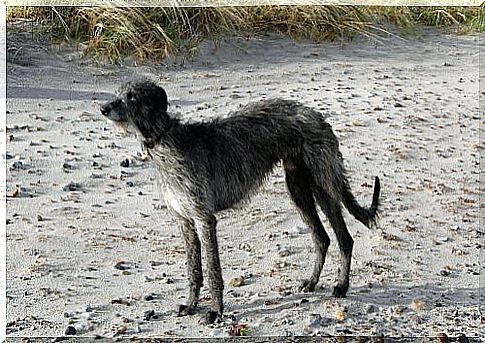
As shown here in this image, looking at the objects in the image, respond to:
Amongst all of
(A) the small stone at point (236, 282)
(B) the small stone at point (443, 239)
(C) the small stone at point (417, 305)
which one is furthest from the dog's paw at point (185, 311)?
(B) the small stone at point (443, 239)

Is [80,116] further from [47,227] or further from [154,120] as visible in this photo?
[154,120]

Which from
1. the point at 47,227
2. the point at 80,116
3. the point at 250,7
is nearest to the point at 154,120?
the point at 47,227

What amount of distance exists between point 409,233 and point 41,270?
2237 mm

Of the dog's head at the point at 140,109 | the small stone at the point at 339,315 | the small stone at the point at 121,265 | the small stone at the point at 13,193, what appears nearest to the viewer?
the dog's head at the point at 140,109

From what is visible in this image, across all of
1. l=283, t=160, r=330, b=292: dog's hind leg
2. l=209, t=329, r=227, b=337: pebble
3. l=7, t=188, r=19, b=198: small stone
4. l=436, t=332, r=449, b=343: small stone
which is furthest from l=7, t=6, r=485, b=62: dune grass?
l=436, t=332, r=449, b=343: small stone

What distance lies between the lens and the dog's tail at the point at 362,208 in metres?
5.32

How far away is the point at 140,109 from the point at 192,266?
0.93m

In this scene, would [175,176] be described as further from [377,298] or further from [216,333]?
[377,298]

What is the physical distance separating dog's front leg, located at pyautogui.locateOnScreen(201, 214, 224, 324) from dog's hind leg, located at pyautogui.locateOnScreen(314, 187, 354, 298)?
0.67 metres

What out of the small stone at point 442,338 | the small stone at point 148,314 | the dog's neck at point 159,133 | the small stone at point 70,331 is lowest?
the small stone at point 70,331

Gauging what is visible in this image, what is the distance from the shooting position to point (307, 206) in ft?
17.5

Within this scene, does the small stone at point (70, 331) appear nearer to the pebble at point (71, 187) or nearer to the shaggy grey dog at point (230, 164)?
the shaggy grey dog at point (230, 164)

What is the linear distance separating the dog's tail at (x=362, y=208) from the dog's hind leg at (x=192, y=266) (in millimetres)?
814

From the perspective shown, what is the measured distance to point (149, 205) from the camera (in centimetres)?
659
